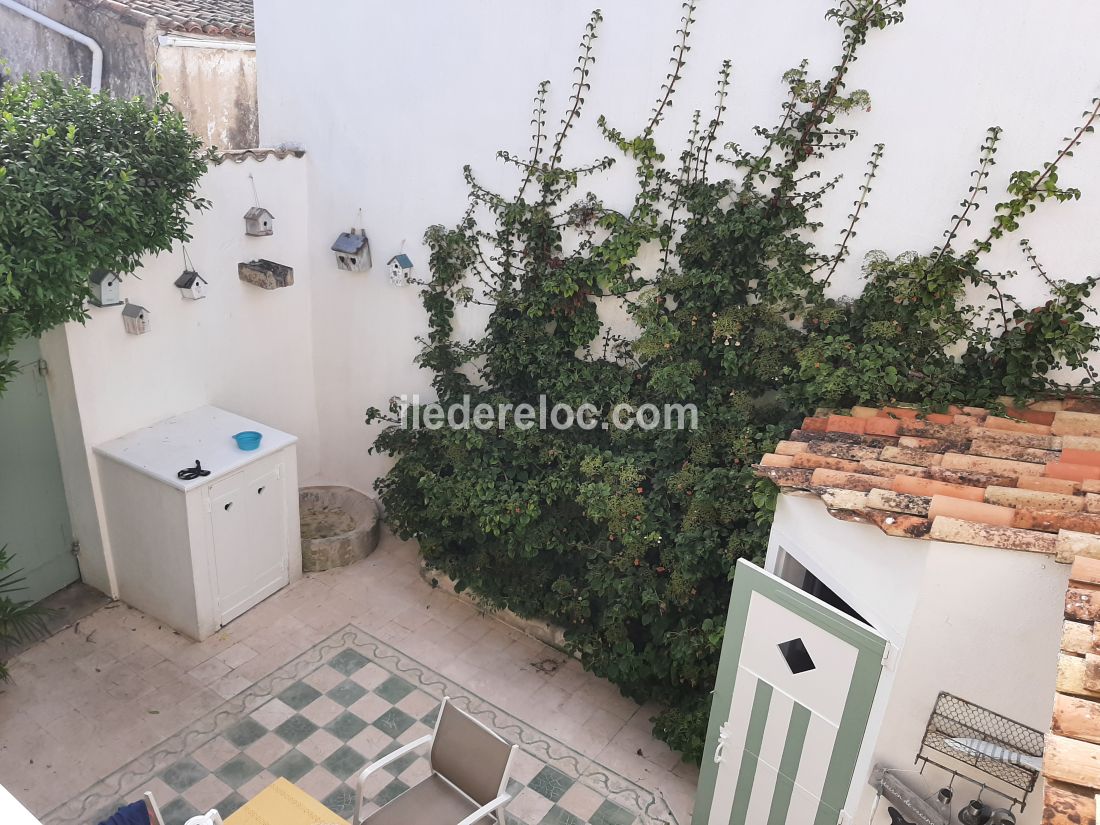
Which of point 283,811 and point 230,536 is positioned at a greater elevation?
point 230,536

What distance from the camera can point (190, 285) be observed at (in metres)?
7.03

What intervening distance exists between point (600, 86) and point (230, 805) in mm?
5914

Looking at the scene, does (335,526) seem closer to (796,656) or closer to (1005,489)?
(796,656)

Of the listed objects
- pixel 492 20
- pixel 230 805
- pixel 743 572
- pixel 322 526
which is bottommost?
pixel 230 805

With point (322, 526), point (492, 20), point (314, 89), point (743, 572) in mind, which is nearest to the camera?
point (743, 572)

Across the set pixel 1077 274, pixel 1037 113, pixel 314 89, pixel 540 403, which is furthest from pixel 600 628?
pixel 314 89

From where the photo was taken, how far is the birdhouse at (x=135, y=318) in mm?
6766

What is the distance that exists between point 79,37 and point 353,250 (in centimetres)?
494

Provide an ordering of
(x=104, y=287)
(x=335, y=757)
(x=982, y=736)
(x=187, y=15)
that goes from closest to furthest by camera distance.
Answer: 1. (x=982, y=736)
2. (x=335, y=757)
3. (x=104, y=287)
4. (x=187, y=15)

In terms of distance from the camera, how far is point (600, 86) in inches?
255

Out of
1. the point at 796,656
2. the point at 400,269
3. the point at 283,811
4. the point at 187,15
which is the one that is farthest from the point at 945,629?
the point at 187,15

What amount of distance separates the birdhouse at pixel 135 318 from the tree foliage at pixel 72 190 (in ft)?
2.07

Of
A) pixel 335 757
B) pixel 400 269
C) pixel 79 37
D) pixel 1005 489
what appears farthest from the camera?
pixel 79 37

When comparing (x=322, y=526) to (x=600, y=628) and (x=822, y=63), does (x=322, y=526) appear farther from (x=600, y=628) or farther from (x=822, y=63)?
(x=822, y=63)
